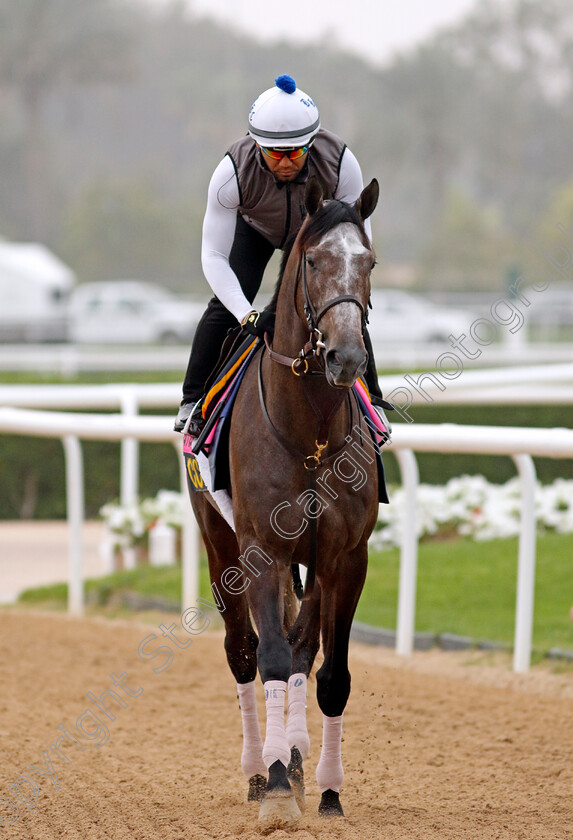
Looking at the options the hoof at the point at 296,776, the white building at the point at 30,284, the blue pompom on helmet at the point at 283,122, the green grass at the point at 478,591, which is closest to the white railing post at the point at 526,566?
the green grass at the point at 478,591

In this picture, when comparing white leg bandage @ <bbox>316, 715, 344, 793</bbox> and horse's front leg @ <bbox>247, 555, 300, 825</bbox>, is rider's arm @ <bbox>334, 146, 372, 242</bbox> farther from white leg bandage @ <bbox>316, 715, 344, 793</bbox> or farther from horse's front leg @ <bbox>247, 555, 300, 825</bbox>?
white leg bandage @ <bbox>316, 715, 344, 793</bbox>

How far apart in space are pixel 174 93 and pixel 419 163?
46.3 ft

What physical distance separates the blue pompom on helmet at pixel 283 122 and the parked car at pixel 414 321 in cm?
1891

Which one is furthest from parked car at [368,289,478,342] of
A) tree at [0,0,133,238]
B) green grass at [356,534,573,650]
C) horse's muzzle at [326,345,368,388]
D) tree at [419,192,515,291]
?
tree at [0,0,133,238]

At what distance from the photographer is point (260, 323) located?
3.88 m

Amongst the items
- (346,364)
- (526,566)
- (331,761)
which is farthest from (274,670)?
(526,566)

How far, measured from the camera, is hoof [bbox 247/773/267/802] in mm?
4039

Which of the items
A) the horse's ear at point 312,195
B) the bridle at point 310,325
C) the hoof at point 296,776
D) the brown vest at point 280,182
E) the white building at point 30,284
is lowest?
the hoof at point 296,776

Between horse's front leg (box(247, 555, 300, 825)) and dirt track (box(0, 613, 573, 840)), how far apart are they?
136 mm

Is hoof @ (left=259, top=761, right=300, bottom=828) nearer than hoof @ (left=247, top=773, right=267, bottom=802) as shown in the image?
Yes

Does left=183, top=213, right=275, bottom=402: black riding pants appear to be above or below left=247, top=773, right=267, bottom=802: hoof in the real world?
above

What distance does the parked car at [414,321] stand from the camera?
24.2 metres

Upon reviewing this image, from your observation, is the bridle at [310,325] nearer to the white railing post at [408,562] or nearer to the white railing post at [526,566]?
the white railing post at [526,566]

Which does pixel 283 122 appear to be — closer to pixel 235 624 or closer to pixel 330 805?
pixel 235 624
